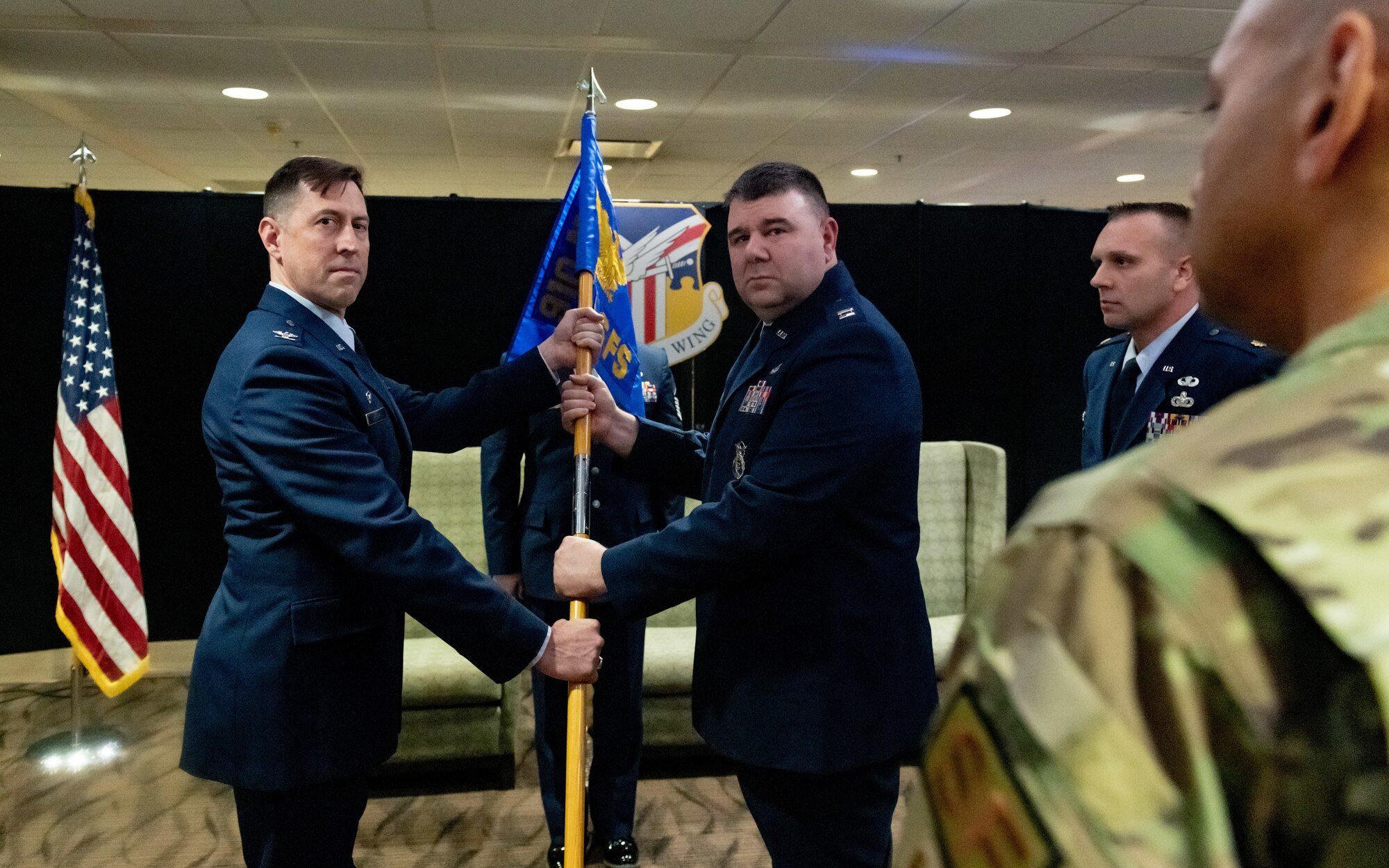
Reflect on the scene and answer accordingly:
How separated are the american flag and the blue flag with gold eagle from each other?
1.97 m

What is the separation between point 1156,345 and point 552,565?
5.93ft

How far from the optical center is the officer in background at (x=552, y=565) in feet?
9.05

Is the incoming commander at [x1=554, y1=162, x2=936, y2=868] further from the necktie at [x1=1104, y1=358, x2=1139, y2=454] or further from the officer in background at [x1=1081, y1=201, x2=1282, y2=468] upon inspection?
the necktie at [x1=1104, y1=358, x2=1139, y2=454]

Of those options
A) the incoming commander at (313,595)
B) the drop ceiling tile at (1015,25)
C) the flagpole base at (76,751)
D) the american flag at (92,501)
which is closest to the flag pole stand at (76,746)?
the flagpole base at (76,751)

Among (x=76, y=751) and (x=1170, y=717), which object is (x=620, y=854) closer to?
(x=76, y=751)

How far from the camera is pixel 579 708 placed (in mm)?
1736

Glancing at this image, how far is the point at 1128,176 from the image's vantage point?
9039mm

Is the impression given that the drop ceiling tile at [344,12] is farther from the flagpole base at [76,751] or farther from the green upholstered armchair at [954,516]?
the flagpole base at [76,751]

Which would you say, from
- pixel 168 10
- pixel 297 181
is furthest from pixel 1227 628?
pixel 168 10

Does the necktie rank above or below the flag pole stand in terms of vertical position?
above

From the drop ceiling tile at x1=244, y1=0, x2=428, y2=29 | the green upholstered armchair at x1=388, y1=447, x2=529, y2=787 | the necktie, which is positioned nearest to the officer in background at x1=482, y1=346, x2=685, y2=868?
the green upholstered armchair at x1=388, y1=447, x2=529, y2=787

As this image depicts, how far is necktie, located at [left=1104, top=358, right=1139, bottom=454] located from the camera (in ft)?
8.98

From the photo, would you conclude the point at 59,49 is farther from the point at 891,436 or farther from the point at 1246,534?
the point at 1246,534

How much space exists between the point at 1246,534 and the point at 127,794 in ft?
12.1
